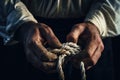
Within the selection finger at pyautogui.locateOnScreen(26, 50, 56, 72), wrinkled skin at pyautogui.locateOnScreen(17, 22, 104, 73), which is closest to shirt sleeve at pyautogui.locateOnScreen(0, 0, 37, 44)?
wrinkled skin at pyautogui.locateOnScreen(17, 22, 104, 73)

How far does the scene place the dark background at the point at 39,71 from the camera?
1.43 metres

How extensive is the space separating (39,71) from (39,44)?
7.6 inches

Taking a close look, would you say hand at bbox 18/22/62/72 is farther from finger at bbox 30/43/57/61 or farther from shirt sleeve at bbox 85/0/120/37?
shirt sleeve at bbox 85/0/120/37

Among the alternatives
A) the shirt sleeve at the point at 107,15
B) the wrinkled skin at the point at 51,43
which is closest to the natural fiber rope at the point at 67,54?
the wrinkled skin at the point at 51,43

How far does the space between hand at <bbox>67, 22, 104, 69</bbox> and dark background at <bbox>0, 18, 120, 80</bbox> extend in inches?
4.4

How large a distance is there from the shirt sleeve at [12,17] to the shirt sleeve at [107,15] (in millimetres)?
180

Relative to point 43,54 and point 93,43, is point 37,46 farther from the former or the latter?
point 93,43

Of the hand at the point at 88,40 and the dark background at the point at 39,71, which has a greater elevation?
the hand at the point at 88,40

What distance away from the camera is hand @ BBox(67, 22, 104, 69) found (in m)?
1.26

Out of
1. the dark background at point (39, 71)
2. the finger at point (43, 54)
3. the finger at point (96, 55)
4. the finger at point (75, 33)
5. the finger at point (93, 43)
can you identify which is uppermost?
the finger at point (75, 33)

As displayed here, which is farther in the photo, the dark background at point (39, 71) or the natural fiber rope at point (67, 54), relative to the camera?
the dark background at point (39, 71)

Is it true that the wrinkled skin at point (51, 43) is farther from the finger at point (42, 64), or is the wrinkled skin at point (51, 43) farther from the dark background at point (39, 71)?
the dark background at point (39, 71)

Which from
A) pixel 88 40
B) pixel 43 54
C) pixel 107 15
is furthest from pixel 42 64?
pixel 107 15

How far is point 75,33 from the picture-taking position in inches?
50.5
